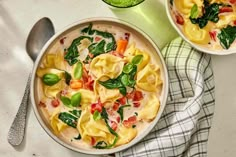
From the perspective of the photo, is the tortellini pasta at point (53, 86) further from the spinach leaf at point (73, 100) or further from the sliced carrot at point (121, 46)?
the sliced carrot at point (121, 46)

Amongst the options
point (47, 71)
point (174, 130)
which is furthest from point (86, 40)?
point (174, 130)

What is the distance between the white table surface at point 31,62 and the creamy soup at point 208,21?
0.05m

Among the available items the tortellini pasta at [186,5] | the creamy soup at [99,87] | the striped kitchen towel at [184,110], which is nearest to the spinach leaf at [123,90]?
the creamy soup at [99,87]

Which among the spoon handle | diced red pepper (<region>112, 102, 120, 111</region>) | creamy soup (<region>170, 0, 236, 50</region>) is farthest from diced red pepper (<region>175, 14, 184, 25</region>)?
the spoon handle

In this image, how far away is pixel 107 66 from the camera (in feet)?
3.82

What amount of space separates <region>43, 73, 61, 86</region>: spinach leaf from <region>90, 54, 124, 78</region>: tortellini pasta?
7cm

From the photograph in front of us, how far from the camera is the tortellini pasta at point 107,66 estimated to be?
45.7 inches

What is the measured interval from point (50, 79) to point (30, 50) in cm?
11

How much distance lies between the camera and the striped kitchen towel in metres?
1.19

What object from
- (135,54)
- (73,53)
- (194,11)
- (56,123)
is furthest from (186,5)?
(56,123)

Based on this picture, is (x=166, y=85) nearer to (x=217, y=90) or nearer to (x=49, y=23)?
(x=217, y=90)

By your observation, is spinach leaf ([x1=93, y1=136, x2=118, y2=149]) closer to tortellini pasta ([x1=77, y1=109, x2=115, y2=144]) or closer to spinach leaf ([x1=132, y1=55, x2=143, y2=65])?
tortellini pasta ([x1=77, y1=109, x2=115, y2=144])

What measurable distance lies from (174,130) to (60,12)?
0.35m

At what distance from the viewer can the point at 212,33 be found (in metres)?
1.23
